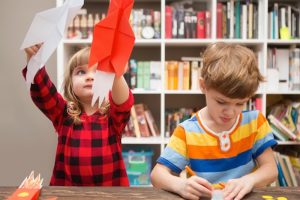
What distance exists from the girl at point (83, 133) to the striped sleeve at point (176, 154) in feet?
0.68

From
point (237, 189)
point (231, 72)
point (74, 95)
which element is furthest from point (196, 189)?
point (74, 95)

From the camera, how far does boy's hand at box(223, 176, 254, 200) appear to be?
2.65 ft

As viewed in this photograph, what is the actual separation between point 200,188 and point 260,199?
14cm

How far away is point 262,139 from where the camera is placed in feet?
3.46

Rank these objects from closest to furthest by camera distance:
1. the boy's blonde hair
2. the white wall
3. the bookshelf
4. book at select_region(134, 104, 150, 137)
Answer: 1. the boy's blonde hair
2. the bookshelf
3. book at select_region(134, 104, 150, 137)
4. the white wall

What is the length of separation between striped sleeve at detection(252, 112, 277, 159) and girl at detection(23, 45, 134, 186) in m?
0.42

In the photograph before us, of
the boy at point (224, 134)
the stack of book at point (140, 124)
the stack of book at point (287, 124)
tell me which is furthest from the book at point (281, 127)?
the boy at point (224, 134)

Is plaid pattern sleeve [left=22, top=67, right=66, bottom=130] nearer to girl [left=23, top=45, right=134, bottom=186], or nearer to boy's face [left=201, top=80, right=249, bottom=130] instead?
girl [left=23, top=45, right=134, bottom=186]

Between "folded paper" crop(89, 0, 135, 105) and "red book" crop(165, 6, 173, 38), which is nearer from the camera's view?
"folded paper" crop(89, 0, 135, 105)

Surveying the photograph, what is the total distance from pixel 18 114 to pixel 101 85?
238 centimetres

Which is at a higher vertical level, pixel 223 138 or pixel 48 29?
pixel 48 29

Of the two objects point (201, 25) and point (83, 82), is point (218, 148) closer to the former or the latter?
point (83, 82)

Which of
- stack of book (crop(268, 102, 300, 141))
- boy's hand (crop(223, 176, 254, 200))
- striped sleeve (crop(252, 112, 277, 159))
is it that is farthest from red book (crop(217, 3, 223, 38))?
boy's hand (crop(223, 176, 254, 200))

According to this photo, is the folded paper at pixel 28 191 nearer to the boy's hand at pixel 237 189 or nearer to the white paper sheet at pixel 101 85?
the white paper sheet at pixel 101 85
